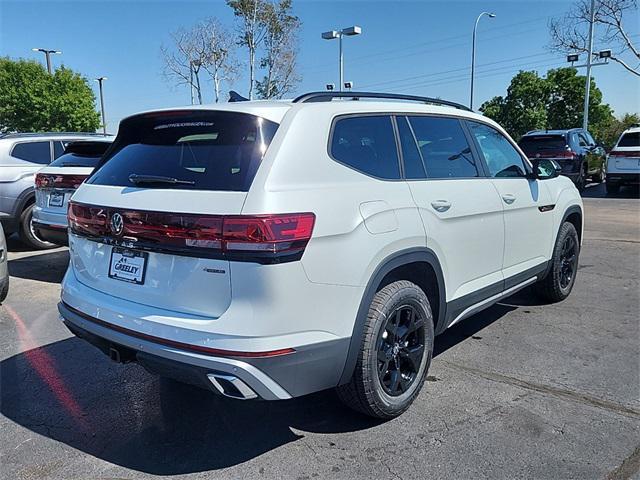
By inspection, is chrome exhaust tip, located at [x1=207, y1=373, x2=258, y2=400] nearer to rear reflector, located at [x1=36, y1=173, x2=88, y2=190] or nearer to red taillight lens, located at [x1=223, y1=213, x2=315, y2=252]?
red taillight lens, located at [x1=223, y1=213, x2=315, y2=252]

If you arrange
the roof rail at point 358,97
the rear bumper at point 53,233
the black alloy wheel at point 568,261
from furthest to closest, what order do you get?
the rear bumper at point 53,233 → the black alloy wheel at point 568,261 → the roof rail at point 358,97

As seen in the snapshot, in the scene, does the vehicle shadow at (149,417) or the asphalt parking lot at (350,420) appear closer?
the asphalt parking lot at (350,420)

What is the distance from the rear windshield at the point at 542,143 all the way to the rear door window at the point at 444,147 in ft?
40.1


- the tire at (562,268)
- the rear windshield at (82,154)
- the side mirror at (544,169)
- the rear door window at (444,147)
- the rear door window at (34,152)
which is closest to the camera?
the rear door window at (444,147)

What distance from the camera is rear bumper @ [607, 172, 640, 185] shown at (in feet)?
47.4

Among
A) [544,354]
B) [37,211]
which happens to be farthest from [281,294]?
[37,211]

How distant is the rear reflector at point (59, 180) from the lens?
20.5ft

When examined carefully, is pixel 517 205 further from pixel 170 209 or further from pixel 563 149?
pixel 563 149

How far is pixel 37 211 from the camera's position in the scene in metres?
6.57

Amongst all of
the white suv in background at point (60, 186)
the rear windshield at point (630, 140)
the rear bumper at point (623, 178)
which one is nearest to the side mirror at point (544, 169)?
the white suv in background at point (60, 186)

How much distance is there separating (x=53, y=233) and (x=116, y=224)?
416 cm

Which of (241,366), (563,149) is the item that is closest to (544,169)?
(241,366)

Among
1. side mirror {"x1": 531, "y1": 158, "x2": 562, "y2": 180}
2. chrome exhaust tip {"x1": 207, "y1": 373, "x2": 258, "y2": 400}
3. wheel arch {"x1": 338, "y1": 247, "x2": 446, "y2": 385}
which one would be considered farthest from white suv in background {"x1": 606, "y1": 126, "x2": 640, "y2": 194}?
chrome exhaust tip {"x1": 207, "y1": 373, "x2": 258, "y2": 400}

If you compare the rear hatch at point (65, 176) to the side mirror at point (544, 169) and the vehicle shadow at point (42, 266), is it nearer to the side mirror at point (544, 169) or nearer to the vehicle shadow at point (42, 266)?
the vehicle shadow at point (42, 266)
